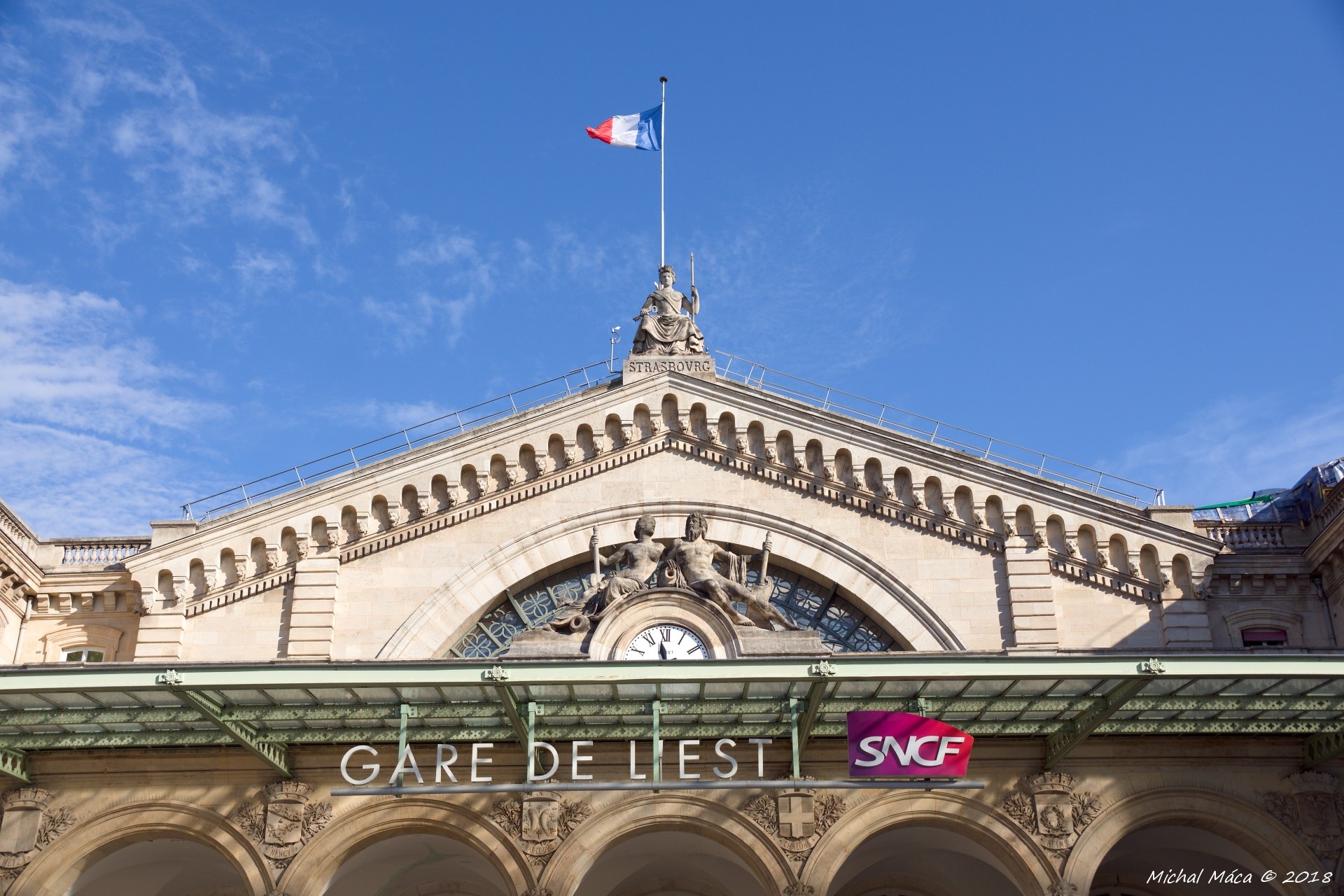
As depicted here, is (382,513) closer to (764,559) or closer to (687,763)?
(764,559)

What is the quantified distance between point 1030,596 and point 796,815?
865cm

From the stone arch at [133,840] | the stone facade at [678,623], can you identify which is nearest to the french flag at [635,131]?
the stone facade at [678,623]

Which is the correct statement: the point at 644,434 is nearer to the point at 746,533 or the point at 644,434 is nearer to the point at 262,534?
the point at 746,533

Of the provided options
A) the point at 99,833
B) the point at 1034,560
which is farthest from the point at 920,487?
the point at 99,833

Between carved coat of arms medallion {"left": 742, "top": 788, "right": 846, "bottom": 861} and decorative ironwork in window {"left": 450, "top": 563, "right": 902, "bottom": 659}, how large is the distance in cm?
606

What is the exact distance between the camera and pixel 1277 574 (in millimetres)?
32969

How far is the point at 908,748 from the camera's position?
25344 millimetres

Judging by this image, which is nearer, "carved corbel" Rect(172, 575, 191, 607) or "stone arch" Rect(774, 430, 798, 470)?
"carved corbel" Rect(172, 575, 191, 607)

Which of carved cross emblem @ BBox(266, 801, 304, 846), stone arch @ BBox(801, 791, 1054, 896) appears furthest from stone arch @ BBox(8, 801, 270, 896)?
stone arch @ BBox(801, 791, 1054, 896)

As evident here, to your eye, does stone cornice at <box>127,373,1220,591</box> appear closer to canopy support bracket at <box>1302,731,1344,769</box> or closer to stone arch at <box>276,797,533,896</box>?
canopy support bracket at <box>1302,731,1344,769</box>

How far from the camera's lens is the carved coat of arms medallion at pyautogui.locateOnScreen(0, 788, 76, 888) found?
2684 centimetres

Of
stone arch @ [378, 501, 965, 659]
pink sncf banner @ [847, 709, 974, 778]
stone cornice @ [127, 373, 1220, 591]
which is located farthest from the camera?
stone cornice @ [127, 373, 1220, 591]

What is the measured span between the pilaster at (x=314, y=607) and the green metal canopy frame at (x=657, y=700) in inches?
186

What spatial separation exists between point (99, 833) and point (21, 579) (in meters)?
8.15
